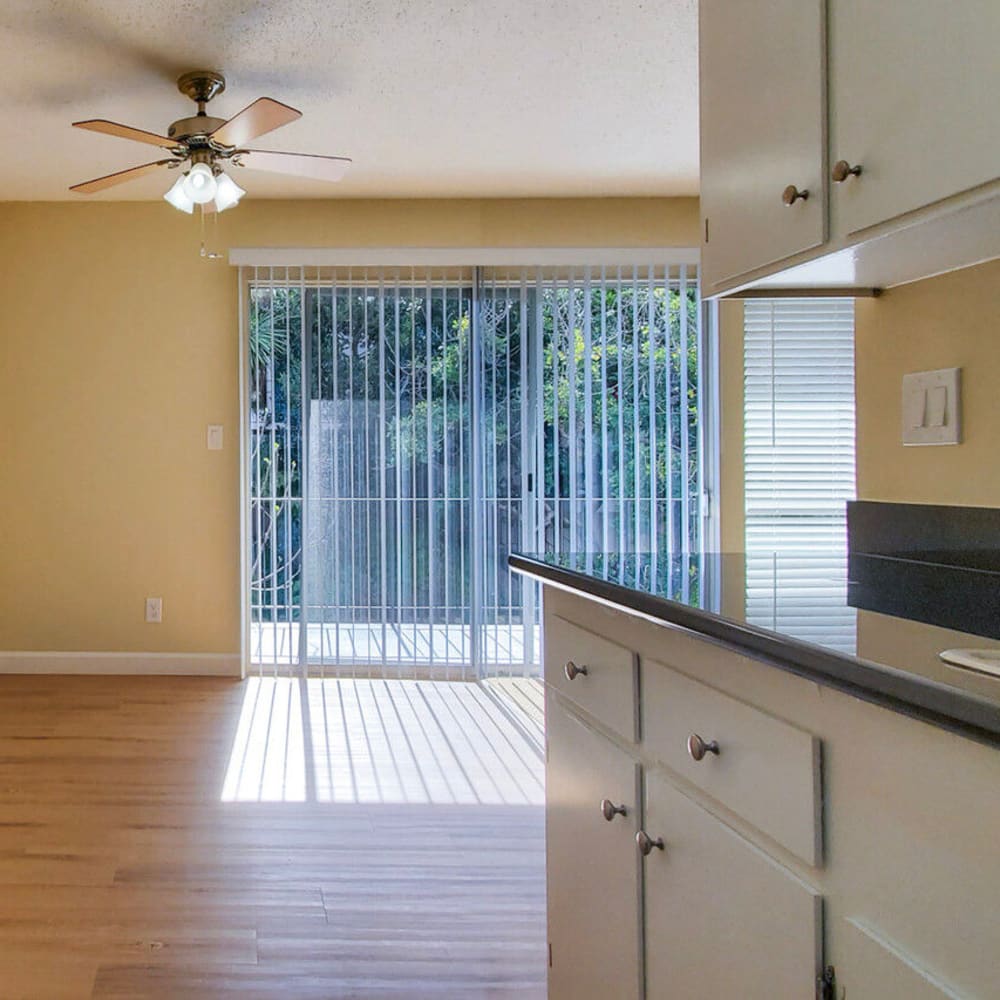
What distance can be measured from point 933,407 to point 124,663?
4.27 m

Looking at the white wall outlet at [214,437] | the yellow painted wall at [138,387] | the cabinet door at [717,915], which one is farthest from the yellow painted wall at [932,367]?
the white wall outlet at [214,437]

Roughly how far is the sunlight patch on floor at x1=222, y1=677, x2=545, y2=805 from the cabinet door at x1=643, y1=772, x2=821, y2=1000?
1.87m

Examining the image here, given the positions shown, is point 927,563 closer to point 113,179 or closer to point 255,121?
point 255,121

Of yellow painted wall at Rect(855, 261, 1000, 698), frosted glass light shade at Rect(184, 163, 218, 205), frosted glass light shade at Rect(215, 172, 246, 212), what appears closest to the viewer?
yellow painted wall at Rect(855, 261, 1000, 698)

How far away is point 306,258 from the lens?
188 inches

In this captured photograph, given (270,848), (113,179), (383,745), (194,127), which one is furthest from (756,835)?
(113,179)

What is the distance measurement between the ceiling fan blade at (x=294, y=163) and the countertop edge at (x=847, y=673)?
2665 millimetres

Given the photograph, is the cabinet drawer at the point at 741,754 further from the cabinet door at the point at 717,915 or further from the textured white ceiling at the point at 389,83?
the textured white ceiling at the point at 389,83

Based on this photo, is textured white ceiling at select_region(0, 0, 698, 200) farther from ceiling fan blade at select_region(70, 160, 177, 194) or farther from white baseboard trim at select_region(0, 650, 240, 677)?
white baseboard trim at select_region(0, 650, 240, 677)

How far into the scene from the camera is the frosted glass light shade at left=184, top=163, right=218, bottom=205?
10.6 ft

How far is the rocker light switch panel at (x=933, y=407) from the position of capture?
1.53m

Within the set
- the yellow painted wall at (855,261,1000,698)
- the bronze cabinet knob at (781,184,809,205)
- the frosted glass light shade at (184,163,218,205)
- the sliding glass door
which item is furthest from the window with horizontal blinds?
the bronze cabinet knob at (781,184,809,205)

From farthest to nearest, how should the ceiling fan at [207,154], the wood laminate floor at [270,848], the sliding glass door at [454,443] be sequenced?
the sliding glass door at [454,443]
the ceiling fan at [207,154]
the wood laminate floor at [270,848]

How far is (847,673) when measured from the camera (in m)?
0.75
